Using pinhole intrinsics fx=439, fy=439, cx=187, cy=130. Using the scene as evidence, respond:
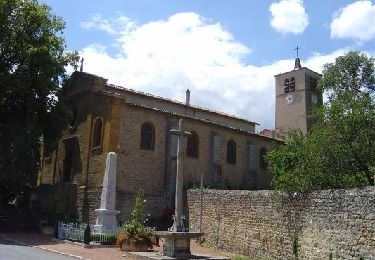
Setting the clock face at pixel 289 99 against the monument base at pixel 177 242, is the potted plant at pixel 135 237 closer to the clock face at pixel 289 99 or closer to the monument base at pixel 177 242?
the monument base at pixel 177 242

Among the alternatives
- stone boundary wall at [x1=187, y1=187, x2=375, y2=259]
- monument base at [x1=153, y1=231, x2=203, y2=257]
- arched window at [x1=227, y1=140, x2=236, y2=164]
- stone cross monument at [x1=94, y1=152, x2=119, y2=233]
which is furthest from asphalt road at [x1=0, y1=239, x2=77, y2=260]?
arched window at [x1=227, y1=140, x2=236, y2=164]

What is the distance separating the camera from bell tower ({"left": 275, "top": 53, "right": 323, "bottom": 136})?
47.2 meters

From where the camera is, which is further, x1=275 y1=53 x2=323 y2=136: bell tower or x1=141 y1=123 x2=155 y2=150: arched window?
x1=275 y1=53 x2=323 y2=136: bell tower

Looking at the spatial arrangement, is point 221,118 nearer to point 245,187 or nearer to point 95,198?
point 245,187

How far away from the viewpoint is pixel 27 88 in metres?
27.2

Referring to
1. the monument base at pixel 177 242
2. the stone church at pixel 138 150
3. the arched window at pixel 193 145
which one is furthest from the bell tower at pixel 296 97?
the monument base at pixel 177 242

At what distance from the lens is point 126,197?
82.7ft

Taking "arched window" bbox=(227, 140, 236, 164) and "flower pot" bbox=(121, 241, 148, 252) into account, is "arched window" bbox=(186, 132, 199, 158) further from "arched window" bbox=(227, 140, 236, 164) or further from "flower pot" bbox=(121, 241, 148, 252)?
"flower pot" bbox=(121, 241, 148, 252)

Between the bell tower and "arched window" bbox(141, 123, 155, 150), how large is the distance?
22.2 m

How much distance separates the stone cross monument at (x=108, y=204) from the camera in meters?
21.5

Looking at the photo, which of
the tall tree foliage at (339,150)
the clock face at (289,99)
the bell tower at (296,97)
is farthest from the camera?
the clock face at (289,99)

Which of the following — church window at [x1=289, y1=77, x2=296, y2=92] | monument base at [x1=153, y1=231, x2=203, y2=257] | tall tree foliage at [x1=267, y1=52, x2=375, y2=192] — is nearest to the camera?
monument base at [x1=153, y1=231, x2=203, y2=257]

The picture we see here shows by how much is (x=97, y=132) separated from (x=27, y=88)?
5063 millimetres

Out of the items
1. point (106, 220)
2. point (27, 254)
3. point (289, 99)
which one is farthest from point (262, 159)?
point (27, 254)
